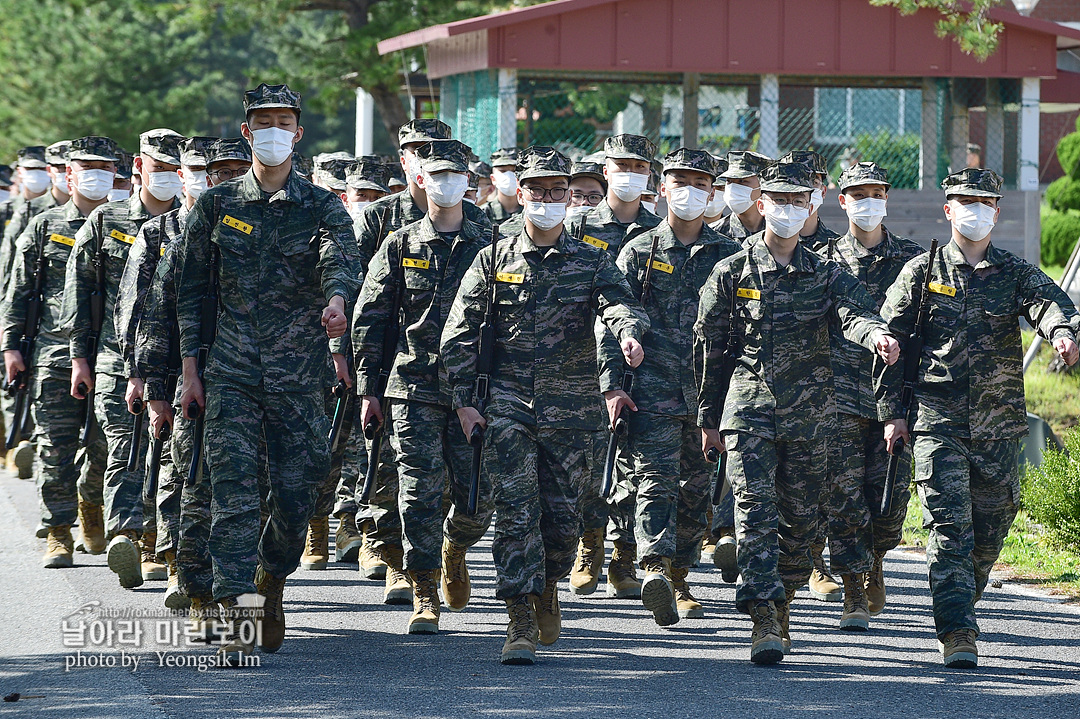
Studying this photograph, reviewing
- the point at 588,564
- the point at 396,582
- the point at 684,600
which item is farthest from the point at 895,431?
the point at 396,582

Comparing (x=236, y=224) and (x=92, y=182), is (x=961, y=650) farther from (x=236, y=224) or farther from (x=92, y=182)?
(x=92, y=182)

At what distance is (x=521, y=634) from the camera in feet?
24.5

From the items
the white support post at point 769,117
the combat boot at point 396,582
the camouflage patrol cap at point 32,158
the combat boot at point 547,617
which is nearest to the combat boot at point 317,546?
the combat boot at point 396,582

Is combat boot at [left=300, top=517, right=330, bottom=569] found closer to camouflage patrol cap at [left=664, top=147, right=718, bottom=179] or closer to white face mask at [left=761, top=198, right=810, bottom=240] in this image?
camouflage patrol cap at [left=664, top=147, right=718, bottom=179]

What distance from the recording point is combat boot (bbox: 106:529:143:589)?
8742 mm

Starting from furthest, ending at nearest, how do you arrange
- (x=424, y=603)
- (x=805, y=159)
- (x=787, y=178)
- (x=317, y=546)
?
(x=317, y=546), (x=805, y=159), (x=424, y=603), (x=787, y=178)

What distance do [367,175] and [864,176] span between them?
141 inches

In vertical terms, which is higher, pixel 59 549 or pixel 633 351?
pixel 633 351

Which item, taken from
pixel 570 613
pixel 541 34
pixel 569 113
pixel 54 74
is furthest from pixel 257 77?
pixel 570 613

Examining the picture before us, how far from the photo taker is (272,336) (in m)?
7.39

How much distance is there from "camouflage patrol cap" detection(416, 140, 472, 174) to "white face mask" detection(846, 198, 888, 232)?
7.97 ft

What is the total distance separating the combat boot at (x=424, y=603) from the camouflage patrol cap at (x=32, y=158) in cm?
793

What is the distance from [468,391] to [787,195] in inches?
77.1

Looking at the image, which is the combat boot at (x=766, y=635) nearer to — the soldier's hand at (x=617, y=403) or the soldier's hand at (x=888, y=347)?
the soldier's hand at (x=617, y=403)
